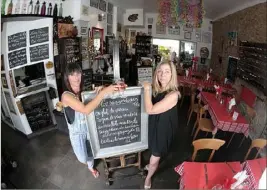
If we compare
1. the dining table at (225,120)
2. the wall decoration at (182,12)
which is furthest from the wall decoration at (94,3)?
the dining table at (225,120)

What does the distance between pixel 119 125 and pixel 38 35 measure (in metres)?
0.64

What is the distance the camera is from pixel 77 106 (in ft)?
2.43

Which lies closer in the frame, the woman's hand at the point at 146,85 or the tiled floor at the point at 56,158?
the tiled floor at the point at 56,158

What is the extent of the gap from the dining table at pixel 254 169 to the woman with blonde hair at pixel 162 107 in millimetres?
338

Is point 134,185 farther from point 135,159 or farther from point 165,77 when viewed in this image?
point 165,77

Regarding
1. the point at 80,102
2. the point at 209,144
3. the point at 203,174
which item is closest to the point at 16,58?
the point at 80,102

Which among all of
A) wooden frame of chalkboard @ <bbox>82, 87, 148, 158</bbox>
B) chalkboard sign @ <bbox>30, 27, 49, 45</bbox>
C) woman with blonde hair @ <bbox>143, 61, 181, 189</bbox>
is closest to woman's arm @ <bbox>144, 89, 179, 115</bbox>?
woman with blonde hair @ <bbox>143, 61, 181, 189</bbox>

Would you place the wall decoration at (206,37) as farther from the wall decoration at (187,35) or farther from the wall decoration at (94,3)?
the wall decoration at (94,3)

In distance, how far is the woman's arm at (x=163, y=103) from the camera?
85 cm

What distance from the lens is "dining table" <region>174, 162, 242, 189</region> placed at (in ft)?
2.98

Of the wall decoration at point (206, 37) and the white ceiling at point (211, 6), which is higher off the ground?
the white ceiling at point (211, 6)

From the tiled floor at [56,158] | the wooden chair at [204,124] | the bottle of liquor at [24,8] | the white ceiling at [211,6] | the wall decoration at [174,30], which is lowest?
the tiled floor at [56,158]

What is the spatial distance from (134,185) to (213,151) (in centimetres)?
42

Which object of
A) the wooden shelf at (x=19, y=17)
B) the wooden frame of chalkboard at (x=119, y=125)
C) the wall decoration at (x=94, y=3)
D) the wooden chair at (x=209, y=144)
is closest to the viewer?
the wooden shelf at (x=19, y=17)
